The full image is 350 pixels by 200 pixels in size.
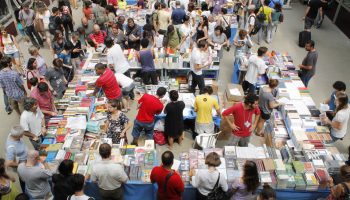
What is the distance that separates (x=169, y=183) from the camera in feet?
14.1

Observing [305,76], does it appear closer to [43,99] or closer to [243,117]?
[243,117]

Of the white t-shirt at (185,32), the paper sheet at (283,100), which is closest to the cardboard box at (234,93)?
the paper sheet at (283,100)

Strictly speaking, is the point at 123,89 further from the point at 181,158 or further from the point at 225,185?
the point at 225,185

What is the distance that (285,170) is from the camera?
16.5 feet

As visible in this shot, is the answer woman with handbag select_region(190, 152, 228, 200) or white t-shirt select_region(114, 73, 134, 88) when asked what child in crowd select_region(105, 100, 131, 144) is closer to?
white t-shirt select_region(114, 73, 134, 88)

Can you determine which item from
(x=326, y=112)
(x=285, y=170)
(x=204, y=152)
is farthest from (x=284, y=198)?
(x=326, y=112)

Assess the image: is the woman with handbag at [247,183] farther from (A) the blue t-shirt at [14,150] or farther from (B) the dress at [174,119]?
(A) the blue t-shirt at [14,150]

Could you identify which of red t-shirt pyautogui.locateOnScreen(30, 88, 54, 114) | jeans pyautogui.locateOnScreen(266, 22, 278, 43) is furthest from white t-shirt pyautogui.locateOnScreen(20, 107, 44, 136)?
jeans pyautogui.locateOnScreen(266, 22, 278, 43)

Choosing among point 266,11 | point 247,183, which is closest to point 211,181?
point 247,183

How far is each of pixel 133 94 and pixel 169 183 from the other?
400 centimetres

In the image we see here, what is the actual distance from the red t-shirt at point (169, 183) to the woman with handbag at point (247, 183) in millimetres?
757

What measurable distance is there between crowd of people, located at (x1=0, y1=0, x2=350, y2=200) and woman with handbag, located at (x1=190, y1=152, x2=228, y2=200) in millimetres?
15

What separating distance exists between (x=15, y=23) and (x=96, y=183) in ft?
29.1

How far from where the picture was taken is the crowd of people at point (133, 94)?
4.38 meters
